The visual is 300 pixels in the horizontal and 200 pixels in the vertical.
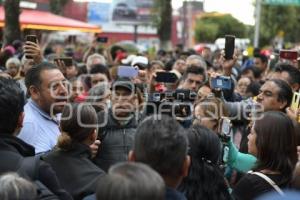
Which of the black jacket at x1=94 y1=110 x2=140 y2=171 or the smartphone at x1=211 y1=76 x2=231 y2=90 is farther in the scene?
the smartphone at x1=211 y1=76 x2=231 y2=90

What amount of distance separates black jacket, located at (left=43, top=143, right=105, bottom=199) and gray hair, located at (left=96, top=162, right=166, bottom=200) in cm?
124

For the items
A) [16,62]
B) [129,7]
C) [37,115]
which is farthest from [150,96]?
[129,7]

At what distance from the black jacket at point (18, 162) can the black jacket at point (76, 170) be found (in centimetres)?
44

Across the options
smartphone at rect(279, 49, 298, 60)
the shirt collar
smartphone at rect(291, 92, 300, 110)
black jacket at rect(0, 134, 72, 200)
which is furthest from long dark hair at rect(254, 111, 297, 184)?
smartphone at rect(279, 49, 298, 60)

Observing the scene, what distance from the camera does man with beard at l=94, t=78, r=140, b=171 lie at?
14.9 feet

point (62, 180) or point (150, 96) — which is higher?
point (150, 96)

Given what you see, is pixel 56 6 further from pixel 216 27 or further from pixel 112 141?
pixel 216 27

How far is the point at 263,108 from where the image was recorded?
5.03 meters

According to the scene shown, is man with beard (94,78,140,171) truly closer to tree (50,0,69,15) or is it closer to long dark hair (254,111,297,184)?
long dark hair (254,111,297,184)

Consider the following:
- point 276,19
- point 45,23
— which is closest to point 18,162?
point 45,23

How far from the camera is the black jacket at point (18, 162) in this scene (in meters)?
2.88

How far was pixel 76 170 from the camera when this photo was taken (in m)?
3.48

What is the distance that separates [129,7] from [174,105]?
5300 centimetres

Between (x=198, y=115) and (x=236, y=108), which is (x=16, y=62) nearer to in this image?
(x=236, y=108)
